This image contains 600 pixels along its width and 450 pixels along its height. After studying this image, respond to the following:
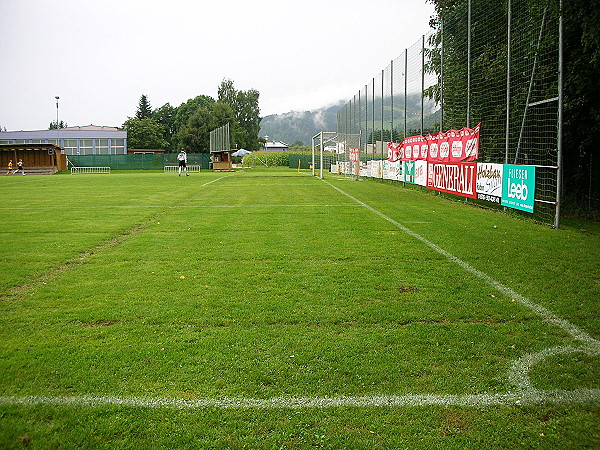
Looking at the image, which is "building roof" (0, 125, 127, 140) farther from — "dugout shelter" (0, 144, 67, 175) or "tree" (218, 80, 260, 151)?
"dugout shelter" (0, 144, 67, 175)

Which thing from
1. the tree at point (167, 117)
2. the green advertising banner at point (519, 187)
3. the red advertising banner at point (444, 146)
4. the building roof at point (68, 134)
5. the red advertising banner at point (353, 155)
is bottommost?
the green advertising banner at point (519, 187)

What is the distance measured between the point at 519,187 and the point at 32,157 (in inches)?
1932

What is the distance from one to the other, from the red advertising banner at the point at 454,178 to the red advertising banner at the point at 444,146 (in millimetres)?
192

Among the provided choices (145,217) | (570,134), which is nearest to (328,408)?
(145,217)

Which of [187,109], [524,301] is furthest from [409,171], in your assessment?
[187,109]

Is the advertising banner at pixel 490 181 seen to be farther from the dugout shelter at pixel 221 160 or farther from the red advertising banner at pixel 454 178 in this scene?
the dugout shelter at pixel 221 160

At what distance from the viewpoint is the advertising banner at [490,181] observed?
13.0m

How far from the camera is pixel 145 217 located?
40.4 feet

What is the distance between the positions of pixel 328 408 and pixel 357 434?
0.99 feet

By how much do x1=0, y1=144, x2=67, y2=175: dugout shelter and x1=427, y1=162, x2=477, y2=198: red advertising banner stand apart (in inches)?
1645

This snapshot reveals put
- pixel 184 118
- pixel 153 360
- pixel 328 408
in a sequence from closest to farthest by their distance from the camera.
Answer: pixel 328 408 < pixel 153 360 < pixel 184 118

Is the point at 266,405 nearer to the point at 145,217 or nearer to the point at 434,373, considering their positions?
the point at 434,373

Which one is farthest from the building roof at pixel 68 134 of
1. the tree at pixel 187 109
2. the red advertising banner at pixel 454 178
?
the red advertising banner at pixel 454 178

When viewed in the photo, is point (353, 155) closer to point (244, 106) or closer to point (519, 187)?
point (519, 187)
